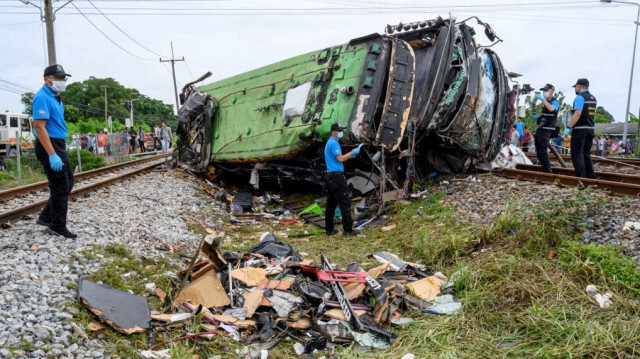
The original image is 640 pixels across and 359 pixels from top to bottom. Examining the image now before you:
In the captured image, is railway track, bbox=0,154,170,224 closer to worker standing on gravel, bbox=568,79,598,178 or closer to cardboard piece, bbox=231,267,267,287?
cardboard piece, bbox=231,267,267,287

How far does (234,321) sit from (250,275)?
2.51 ft

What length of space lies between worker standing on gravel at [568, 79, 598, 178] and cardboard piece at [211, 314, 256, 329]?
617 cm

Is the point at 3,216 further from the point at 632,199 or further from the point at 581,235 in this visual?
the point at 632,199

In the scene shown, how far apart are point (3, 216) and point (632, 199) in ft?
24.3

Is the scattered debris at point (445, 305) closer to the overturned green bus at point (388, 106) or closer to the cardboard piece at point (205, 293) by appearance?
the cardboard piece at point (205, 293)

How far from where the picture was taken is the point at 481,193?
22.3ft

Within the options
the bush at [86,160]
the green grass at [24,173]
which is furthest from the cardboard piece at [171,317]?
the bush at [86,160]

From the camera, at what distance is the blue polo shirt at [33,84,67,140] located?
13.7 feet

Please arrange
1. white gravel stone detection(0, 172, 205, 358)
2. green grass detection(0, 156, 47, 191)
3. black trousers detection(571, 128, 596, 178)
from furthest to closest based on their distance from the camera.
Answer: green grass detection(0, 156, 47, 191)
black trousers detection(571, 128, 596, 178)
white gravel stone detection(0, 172, 205, 358)

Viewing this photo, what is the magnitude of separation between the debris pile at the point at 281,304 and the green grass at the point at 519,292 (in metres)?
0.11

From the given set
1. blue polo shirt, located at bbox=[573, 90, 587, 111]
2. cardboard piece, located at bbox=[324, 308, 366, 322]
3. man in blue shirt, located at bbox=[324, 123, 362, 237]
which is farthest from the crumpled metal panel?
cardboard piece, located at bbox=[324, 308, 366, 322]

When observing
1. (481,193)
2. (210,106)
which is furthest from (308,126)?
(210,106)

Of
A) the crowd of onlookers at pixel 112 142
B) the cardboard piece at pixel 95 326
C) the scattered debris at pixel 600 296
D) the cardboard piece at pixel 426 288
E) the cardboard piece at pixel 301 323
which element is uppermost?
the crowd of onlookers at pixel 112 142

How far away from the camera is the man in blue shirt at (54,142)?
165 inches
